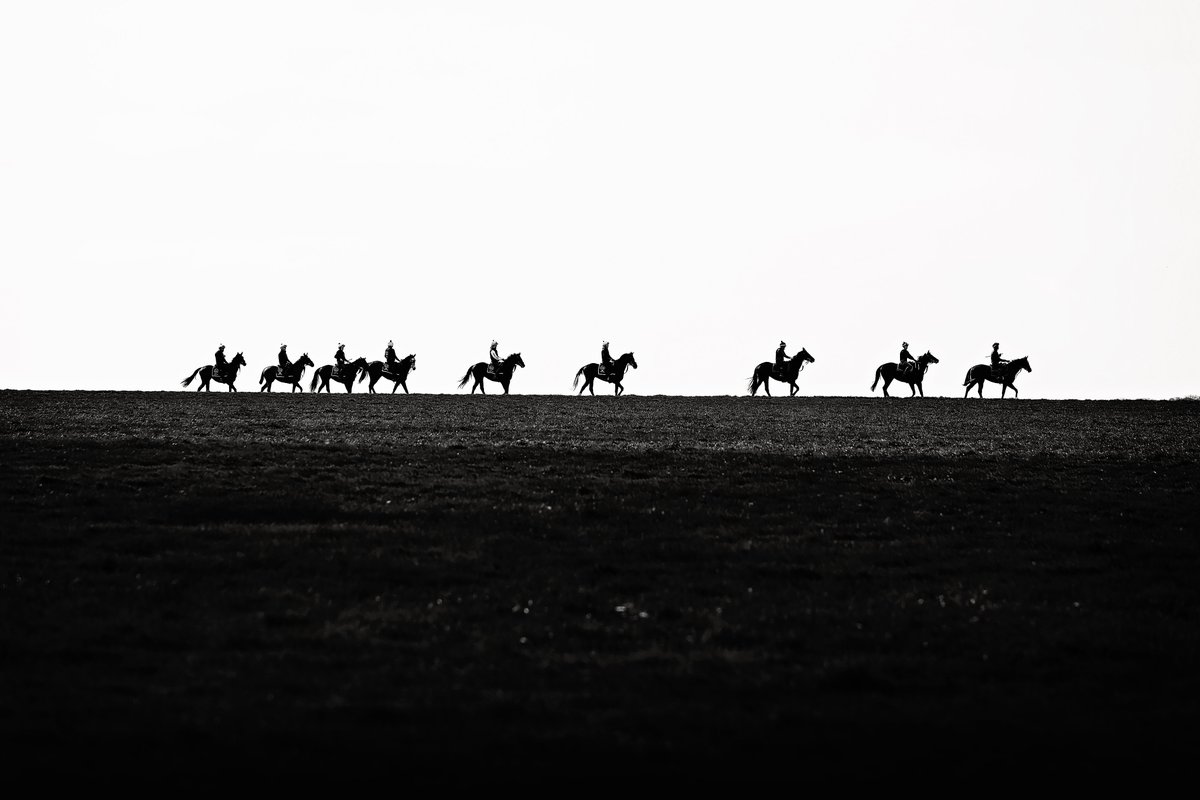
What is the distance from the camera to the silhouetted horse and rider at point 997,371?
68625 mm

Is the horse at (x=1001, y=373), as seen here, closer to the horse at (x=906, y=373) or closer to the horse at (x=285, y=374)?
the horse at (x=906, y=373)

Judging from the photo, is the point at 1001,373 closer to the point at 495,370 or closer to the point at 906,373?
the point at 906,373

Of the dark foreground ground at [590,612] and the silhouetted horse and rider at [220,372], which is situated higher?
the silhouetted horse and rider at [220,372]

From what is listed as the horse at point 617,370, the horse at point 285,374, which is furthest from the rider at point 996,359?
the horse at point 285,374

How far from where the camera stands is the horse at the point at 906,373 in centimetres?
6919

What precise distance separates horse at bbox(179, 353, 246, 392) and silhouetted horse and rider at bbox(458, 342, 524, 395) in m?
12.8

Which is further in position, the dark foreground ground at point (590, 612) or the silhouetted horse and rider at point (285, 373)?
the silhouetted horse and rider at point (285, 373)

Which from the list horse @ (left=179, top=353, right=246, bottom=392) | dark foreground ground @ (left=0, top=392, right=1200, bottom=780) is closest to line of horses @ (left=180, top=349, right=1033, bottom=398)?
horse @ (left=179, top=353, right=246, bottom=392)

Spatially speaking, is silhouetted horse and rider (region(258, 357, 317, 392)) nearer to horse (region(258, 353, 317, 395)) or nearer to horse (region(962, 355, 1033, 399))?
horse (region(258, 353, 317, 395))

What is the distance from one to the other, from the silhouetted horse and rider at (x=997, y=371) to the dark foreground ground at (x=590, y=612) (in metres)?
38.3

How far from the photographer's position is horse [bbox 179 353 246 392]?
73188 millimetres

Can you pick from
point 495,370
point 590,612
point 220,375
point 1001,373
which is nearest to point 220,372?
point 220,375

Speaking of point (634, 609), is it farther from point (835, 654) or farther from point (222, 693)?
point (222, 693)

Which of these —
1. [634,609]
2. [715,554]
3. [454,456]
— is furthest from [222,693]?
[454,456]
